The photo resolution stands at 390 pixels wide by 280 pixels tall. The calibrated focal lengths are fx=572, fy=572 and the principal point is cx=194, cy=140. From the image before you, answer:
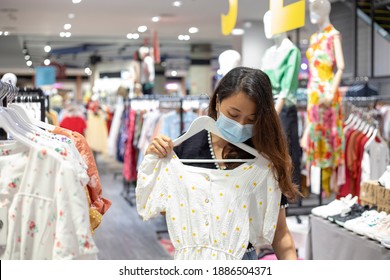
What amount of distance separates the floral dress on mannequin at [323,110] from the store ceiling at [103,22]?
719 millimetres

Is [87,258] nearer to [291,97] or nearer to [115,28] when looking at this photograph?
[115,28]

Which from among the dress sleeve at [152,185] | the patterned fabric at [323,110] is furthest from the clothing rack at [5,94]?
the patterned fabric at [323,110]

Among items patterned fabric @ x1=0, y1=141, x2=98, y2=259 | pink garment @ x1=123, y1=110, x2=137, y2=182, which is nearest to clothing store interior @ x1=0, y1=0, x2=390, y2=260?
patterned fabric @ x1=0, y1=141, x2=98, y2=259

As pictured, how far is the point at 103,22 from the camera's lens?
2.69 m

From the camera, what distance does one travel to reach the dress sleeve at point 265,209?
187 cm

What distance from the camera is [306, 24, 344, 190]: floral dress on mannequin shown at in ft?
11.4

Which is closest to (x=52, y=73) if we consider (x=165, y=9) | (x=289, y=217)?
(x=165, y=9)

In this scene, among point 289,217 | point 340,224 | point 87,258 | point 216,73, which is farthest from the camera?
point 289,217

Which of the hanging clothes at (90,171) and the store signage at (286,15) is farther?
the store signage at (286,15)

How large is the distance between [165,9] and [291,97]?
962mm

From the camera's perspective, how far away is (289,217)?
17.0 feet

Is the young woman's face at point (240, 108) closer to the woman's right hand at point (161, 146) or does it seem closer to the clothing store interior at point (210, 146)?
the clothing store interior at point (210, 146)

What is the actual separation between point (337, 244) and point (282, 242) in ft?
3.46

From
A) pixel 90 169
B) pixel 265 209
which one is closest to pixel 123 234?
pixel 90 169
